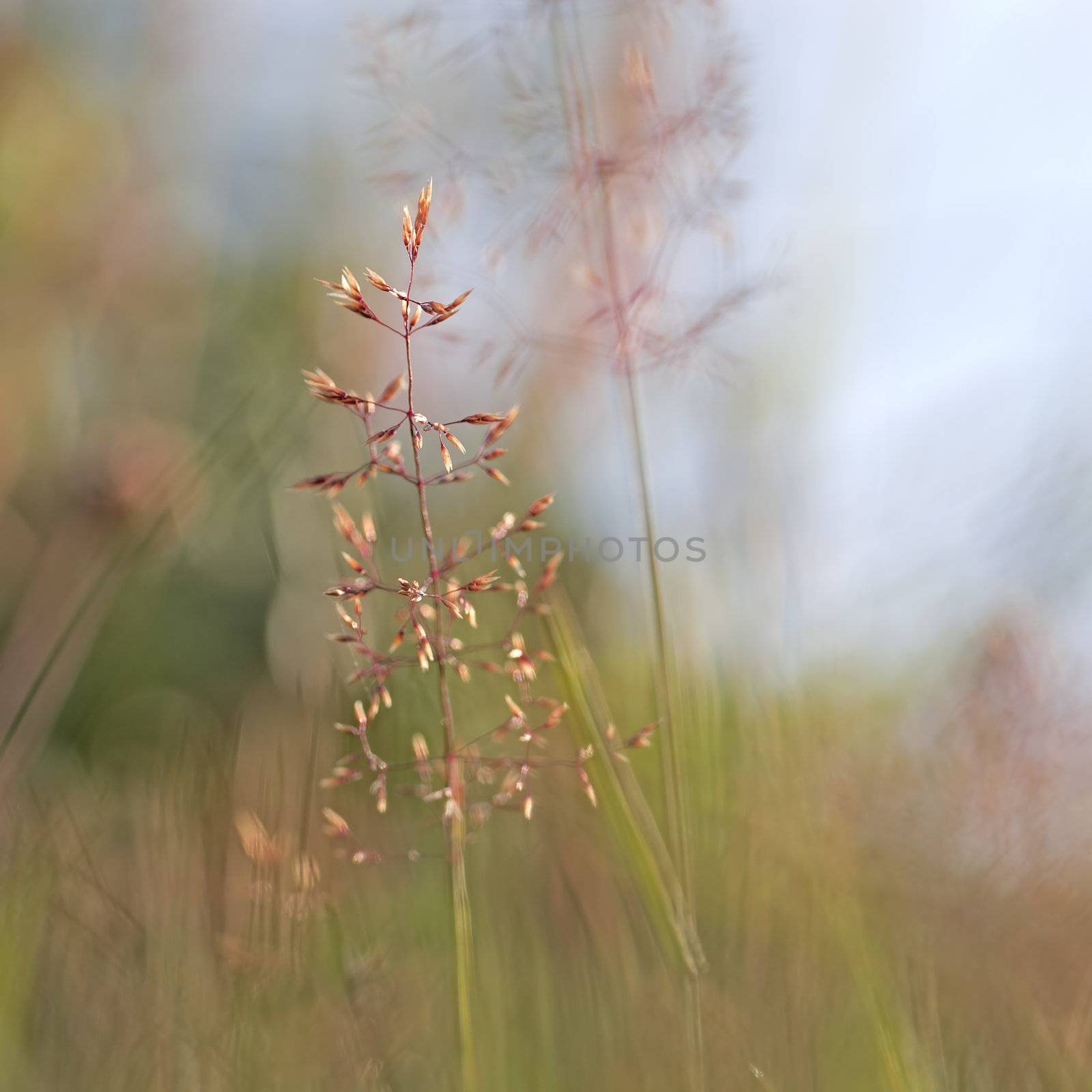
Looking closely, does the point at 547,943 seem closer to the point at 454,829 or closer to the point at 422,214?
the point at 454,829

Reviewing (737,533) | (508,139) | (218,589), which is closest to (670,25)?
(508,139)

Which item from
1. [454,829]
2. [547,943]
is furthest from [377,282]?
[547,943]

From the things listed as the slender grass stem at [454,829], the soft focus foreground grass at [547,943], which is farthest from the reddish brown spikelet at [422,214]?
the soft focus foreground grass at [547,943]

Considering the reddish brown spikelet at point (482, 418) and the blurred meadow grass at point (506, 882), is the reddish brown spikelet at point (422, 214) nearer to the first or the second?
the reddish brown spikelet at point (482, 418)

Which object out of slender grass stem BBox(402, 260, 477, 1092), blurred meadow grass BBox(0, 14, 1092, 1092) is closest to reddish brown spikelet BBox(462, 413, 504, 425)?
slender grass stem BBox(402, 260, 477, 1092)

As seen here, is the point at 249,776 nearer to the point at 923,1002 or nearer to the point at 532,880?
the point at 532,880

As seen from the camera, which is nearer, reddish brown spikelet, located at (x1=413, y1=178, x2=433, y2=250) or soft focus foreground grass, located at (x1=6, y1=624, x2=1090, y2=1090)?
reddish brown spikelet, located at (x1=413, y1=178, x2=433, y2=250)

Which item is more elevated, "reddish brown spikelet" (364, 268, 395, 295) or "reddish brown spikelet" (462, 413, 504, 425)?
"reddish brown spikelet" (364, 268, 395, 295)

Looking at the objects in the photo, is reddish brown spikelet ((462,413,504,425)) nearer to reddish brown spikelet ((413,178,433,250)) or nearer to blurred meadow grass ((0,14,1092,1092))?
reddish brown spikelet ((413,178,433,250))
